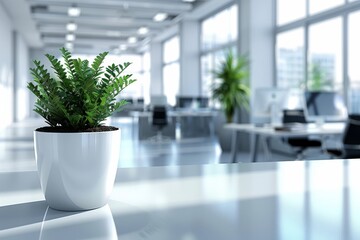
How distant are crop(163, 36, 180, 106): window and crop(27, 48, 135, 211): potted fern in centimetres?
1413

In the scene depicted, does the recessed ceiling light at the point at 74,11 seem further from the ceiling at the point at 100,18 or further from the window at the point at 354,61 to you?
the window at the point at 354,61

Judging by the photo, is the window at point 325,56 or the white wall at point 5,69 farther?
the white wall at point 5,69

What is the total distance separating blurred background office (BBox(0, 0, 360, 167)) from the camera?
6859mm

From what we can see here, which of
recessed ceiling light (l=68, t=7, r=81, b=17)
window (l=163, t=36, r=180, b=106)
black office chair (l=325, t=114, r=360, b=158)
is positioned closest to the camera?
black office chair (l=325, t=114, r=360, b=158)

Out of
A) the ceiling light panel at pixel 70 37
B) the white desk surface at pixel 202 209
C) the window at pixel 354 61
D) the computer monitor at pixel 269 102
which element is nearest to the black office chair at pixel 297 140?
the computer monitor at pixel 269 102

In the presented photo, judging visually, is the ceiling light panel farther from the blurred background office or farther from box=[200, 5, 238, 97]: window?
box=[200, 5, 238, 97]: window

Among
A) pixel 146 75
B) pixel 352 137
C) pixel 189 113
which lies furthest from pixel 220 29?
pixel 146 75

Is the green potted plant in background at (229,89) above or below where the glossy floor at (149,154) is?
above

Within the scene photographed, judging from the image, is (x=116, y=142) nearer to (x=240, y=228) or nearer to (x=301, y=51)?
(x=240, y=228)

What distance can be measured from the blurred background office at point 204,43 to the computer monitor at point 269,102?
0.05 feet

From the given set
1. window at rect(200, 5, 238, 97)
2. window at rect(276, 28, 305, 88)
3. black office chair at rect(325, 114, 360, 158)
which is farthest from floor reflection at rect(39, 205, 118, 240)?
window at rect(200, 5, 238, 97)

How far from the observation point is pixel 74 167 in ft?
2.26

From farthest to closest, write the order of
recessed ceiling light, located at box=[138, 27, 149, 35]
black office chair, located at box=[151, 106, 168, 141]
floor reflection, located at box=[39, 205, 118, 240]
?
recessed ceiling light, located at box=[138, 27, 149, 35] → black office chair, located at box=[151, 106, 168, 141] → floor reflection, located at box=[39, 205, 118, 240]

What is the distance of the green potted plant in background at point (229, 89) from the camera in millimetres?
7859
